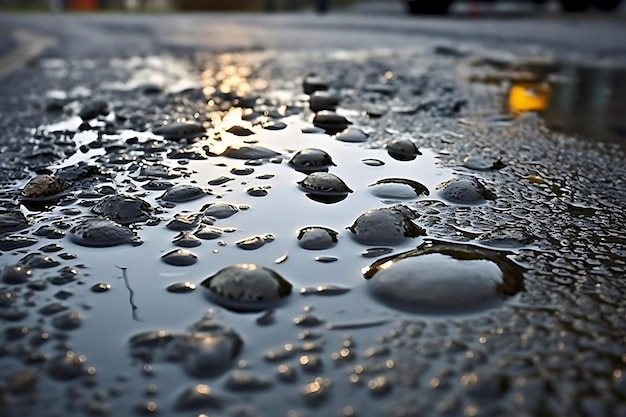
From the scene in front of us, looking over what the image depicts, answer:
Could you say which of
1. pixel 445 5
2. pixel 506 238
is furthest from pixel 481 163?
pixel 445 5

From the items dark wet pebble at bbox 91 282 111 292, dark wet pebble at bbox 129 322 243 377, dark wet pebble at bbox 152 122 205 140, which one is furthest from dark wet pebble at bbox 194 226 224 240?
dark wet pebble at bbox 152 122 205 140

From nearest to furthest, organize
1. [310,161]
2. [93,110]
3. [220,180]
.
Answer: [220,180]
[310,161]
[93,110]

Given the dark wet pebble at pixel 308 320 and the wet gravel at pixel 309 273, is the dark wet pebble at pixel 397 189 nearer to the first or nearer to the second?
the wet gravel at pixel 309 273

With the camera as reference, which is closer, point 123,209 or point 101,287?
point 101,287

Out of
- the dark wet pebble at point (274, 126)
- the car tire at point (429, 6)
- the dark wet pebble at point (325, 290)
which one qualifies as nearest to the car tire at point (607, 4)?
the car tire at point (429, 6)

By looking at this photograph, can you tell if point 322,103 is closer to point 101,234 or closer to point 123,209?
point 123,209

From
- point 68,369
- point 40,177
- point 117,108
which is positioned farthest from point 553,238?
point 117,108
